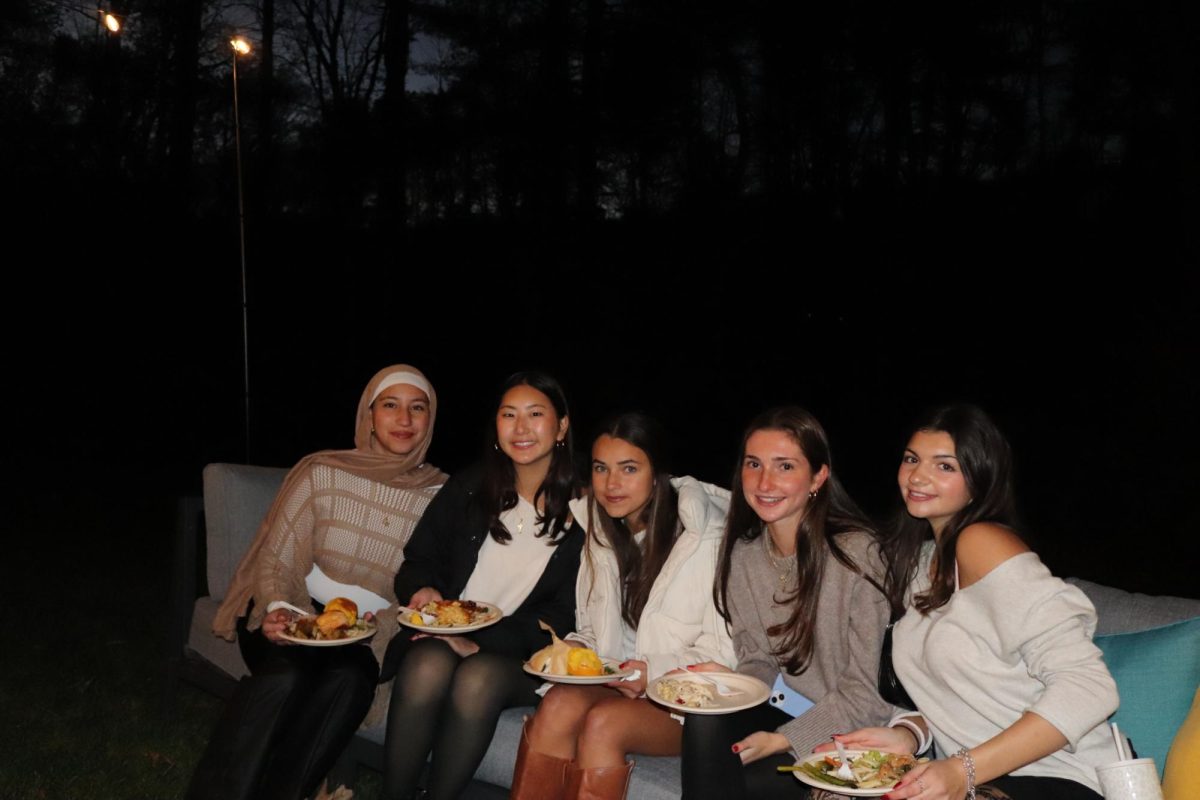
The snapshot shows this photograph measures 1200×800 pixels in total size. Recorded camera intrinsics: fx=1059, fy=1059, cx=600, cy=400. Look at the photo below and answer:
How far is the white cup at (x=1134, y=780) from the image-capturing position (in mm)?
1982

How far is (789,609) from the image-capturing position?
2883mm

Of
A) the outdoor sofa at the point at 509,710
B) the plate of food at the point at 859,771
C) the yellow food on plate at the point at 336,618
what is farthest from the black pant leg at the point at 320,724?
the plate of food at the point at 859,771

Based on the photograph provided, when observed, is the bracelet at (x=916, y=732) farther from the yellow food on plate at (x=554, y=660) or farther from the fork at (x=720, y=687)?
the yellow food on plate at (x=554, y=660)

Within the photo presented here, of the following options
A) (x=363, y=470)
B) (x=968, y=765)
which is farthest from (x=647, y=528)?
(x=968, y=765)

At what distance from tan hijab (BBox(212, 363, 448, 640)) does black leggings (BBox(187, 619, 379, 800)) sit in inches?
24.2

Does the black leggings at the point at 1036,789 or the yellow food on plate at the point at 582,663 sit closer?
the black leggings at the point at 1036,789

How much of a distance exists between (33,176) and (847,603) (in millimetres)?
14191

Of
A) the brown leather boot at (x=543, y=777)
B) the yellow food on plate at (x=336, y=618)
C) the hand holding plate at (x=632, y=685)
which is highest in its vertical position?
the yellow food on plate at (x=336, y=618)

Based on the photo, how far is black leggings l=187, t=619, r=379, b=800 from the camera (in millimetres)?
3109

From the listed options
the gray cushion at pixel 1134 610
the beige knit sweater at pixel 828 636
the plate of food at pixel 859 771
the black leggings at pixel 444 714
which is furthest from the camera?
the black leggings at pixel 444 714

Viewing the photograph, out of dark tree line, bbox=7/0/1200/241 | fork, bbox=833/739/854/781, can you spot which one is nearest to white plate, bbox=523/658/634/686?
fork, bbox=833/739/854/781

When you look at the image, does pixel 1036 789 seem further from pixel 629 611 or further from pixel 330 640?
pixel 330 640

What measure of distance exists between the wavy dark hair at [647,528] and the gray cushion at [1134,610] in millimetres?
1201

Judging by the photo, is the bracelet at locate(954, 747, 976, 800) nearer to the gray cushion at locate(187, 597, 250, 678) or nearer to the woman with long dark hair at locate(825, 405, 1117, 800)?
the woman with long dark hair at locate(825, 405, 1117, 800)
